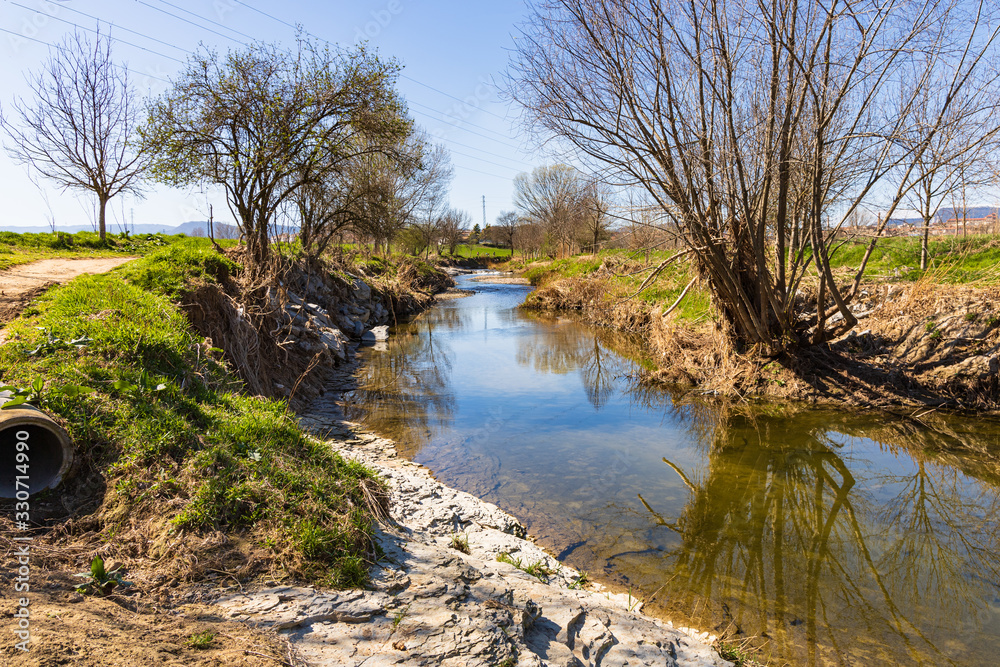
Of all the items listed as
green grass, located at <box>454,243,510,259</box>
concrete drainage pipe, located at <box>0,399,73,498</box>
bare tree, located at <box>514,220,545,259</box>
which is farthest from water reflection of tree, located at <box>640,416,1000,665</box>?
green grass, located at <box>454,243,510,259</box>

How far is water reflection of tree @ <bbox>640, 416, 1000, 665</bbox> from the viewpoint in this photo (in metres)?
3.96

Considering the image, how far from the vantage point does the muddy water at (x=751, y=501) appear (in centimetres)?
409

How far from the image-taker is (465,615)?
316cm

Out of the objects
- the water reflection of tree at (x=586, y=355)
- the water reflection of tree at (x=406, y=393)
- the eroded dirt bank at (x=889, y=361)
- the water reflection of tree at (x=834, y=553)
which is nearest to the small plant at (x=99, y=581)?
the water reflection of tree at (x=834, y=553)

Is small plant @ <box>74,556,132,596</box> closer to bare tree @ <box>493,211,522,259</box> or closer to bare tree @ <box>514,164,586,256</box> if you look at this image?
bare tree @ <box>514,164,586,256</box>

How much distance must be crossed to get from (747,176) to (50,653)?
403 inches

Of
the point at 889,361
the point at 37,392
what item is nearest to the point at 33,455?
the point at 37,392

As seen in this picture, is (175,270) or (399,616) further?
(175,270)

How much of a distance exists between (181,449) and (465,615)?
258cm

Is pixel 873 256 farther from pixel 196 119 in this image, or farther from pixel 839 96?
pixel 196 119

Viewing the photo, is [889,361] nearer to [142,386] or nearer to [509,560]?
[509,560]

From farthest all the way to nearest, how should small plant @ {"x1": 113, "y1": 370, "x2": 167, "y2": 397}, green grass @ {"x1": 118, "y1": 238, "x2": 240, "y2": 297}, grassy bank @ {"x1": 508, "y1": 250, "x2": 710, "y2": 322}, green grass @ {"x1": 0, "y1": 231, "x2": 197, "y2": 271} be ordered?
grassy bank @ {"x1": 508, "y1": 250, "x2": 710, "y2": 322} → green grass @ {"x1": 0, "y1": 231, "x2": 197, "y2": 271} → green grass @ {"x1": 118, "y1": 238, "x2": 240, "y2": 297} → small plant @ {"x1": 113, "y1": 370, "x2": 167, "y2": 397}

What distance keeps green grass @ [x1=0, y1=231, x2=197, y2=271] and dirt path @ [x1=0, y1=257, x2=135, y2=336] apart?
127 cm

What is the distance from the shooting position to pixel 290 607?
9.68ft
